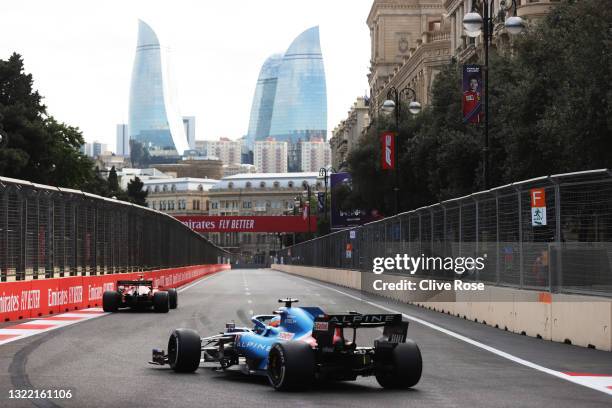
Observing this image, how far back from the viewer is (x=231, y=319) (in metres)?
22.8

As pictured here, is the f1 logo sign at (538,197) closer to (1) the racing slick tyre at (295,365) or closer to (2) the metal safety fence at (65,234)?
(1) the racing slick tyre at (295,365)

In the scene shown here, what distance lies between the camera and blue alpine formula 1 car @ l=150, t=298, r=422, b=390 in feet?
36.0

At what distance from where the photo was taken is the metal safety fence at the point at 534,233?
56.1ft

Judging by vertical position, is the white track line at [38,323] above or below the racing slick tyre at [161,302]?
below

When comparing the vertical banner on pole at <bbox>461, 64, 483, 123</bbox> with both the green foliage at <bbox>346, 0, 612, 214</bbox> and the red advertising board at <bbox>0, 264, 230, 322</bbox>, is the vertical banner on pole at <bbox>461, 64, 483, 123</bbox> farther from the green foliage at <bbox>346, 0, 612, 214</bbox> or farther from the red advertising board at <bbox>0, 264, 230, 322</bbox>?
the red advertising board at <bbox>0, 264, 230, 322</bbox>

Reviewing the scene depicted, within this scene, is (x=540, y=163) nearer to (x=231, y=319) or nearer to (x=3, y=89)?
(x=231, y=319)

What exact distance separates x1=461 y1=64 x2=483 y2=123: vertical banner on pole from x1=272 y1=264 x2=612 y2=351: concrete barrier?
7975 mm

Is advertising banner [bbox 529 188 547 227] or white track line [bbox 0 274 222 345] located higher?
advertising banner [bbox 529 188 547 227]

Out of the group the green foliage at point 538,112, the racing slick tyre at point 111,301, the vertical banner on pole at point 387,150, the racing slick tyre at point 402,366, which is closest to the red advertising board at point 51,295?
the racing slick tyre at point 111,301

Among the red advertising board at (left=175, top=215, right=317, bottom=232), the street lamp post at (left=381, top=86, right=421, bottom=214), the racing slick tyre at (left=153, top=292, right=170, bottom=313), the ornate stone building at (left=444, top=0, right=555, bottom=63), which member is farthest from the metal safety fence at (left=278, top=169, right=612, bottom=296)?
the red advertising board at (left=175, top=215, right=317, bottom=232)

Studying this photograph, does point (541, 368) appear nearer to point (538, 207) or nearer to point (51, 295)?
point (538, 207)

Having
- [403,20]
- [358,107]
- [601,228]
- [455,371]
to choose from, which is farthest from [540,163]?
[358,107]

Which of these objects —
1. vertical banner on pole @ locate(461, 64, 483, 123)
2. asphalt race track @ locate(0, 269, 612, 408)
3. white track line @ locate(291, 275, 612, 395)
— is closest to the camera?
asphalt race track @ locate(0, 269, 612, 408)

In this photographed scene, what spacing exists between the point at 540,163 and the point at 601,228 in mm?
26128
